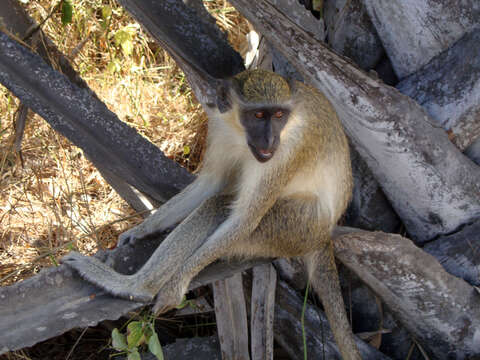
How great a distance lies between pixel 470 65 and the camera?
2.39m

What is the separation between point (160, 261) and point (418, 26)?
1489 mm

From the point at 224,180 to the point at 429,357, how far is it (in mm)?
1305

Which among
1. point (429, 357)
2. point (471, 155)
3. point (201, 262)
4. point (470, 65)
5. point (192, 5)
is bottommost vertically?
point (429, 357)

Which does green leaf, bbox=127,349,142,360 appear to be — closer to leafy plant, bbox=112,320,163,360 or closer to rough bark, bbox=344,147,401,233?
leafy plant, bbox=112,320,163,360

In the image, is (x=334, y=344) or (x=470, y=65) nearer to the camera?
(x=470, y=65)

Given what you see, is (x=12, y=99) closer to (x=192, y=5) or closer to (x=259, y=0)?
(x=192, y=5)

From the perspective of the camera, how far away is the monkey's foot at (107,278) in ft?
7.57

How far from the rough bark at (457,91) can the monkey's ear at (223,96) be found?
821 millimetres

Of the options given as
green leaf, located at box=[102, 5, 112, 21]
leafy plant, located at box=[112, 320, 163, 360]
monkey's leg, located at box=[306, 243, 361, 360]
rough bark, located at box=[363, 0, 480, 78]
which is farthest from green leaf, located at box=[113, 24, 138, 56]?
leafy plant, located at box=[112, 320, 163, 360]

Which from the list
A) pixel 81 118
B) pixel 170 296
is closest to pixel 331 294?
pixel 170 296

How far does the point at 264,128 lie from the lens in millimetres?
2461

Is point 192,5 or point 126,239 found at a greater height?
point 192,5

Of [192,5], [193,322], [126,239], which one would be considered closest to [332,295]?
A: [126,239]

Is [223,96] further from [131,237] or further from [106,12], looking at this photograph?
[106,12]
